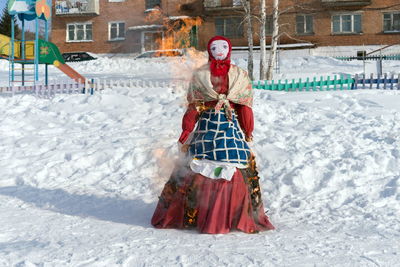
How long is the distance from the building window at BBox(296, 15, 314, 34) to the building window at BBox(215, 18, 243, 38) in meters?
3.51

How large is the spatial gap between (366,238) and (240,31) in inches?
1048

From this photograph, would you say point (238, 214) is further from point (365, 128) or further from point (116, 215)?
point (365, 128)

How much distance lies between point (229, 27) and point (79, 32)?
34.4ft

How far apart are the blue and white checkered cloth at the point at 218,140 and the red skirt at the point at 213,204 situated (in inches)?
6.8

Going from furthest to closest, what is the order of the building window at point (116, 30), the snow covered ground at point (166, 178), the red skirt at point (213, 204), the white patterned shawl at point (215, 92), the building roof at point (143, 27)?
1. the building window at point (116, 30)
2. the building roof at point (143, 27)
3. the white patterned shawl at point (215, 92)
4. the red skirt at point (213, 204)
5. the snow covered ground at point (166, 178)

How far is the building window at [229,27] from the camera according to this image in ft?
97.0

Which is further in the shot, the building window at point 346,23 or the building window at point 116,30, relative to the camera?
the building window at point 116,30

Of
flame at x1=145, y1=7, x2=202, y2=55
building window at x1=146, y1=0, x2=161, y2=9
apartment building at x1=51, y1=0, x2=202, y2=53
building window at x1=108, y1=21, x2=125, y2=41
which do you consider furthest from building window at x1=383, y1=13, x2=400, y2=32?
building window at x1=108, y1=21, x2=125, y2=41

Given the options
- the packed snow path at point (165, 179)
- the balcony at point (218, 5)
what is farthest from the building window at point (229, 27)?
the packed snow path at point (165, 179)

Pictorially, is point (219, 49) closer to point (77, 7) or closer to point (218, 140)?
point (218, 140)

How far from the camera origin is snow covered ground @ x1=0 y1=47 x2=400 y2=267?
3684 mm

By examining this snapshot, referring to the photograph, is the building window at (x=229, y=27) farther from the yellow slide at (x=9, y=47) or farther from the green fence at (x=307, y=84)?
the green fence at (x=307, y=84)

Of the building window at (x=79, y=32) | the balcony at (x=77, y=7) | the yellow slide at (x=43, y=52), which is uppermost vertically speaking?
the balcony at (x=77, y=7)

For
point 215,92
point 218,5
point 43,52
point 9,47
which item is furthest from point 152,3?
point 215,92
